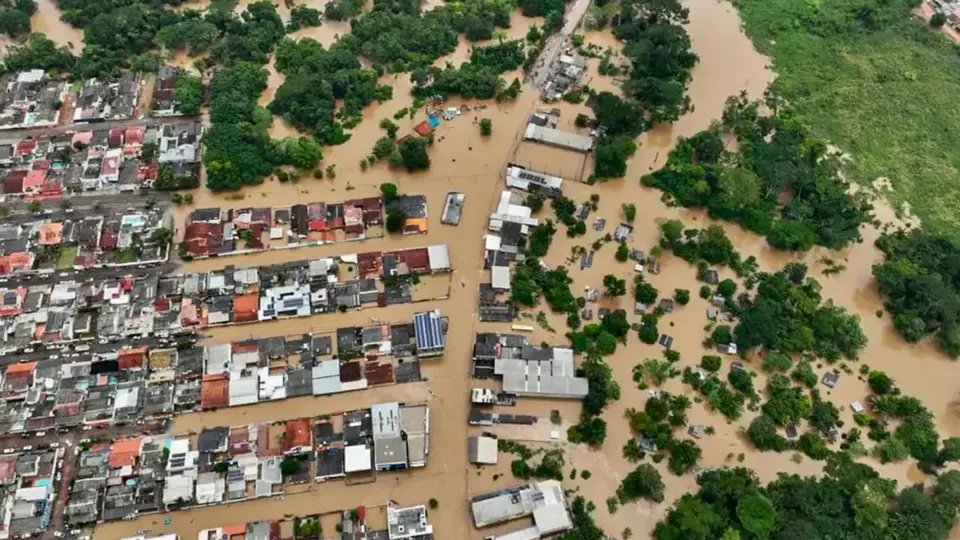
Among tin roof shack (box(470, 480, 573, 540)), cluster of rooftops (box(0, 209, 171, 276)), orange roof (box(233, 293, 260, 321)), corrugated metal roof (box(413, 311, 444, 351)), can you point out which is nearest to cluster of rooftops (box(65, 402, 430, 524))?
corrugated metal roof (box(413, 311, 444, 351))

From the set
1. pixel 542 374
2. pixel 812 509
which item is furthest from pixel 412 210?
pixel 812 509

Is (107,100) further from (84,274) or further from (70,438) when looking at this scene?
(70,438)

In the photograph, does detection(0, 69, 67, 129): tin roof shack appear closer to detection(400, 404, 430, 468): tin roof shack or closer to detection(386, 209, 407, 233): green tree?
detection(386, 209, 407, 233): green tree

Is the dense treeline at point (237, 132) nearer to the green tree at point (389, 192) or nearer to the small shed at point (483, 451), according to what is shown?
the green tree at point (389, 192)

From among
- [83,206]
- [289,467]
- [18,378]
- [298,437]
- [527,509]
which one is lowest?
[18,378]

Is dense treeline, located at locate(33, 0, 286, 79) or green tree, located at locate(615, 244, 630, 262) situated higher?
dense treeline, located at locate(33, 0, 286, 79)

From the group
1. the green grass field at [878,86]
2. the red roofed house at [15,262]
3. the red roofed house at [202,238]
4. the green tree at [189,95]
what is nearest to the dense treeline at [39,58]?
the green tree at [189,95]
